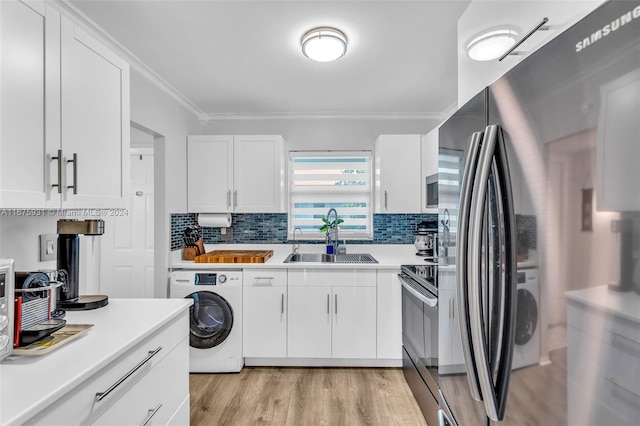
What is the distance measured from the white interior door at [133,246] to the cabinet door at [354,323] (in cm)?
238

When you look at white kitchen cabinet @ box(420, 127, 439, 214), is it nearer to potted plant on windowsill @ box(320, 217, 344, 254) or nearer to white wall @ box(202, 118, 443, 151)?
white wall @ box(202, 118, 443, 151)

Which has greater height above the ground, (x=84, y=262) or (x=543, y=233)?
(x=543, y=233)

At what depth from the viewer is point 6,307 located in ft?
3.43

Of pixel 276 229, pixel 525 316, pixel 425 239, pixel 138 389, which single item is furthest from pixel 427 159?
pixel 138 389

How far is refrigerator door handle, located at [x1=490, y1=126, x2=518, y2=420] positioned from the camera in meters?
0.77

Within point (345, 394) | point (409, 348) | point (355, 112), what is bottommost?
point (345, 394)

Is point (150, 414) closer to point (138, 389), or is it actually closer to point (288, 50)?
point (138, 389)

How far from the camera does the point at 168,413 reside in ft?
4.89

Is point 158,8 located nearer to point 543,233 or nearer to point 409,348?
point 543,233

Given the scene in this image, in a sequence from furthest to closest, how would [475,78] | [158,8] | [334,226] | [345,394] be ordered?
[334,226] < [345,394] < [158,8] < [475,78]

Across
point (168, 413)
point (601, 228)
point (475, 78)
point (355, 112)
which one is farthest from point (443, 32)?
point (168, 413)

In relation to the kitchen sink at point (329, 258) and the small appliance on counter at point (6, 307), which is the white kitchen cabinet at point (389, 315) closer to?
the kitchen sink at point (329, 258)

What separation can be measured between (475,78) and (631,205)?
3.12 feet

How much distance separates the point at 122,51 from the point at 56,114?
48.6 inches
